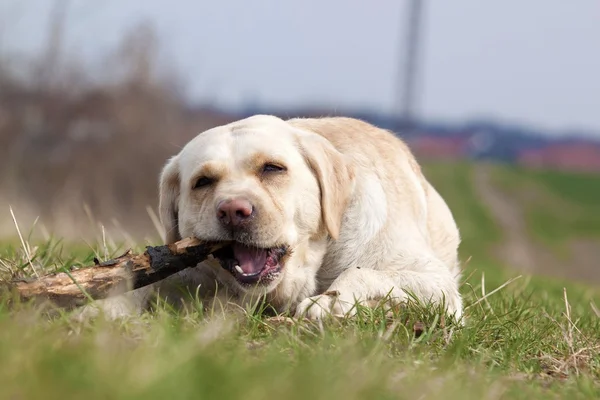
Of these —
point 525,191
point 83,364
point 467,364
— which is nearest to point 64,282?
point 83,364

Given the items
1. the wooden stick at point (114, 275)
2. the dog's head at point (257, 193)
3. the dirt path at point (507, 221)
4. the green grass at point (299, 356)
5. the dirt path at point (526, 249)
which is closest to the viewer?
the green grass at point (299, 356)

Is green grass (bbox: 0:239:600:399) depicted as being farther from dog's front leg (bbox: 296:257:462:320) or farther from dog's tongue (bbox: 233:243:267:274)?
dog's tongue (bbox: 233:243:267:274)

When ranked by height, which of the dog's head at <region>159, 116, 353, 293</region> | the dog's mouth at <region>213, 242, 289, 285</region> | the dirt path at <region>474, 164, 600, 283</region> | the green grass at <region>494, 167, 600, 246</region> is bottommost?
the green grass at <region>494, 167, 600, 246</region>

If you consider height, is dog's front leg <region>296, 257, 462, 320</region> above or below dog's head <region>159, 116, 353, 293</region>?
below

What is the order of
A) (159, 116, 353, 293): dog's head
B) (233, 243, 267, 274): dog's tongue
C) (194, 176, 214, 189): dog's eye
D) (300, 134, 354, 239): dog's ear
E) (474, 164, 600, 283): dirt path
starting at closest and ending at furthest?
1. (159, 116, 353, 293): dog's head
2. (233, 243, 267, 274): dog's tongue
3. (194, 176, 214, 189): dog's eye
4. (300, 134, 354, 239): dog's ear
5. (474, 164, 600, 283): dirt path

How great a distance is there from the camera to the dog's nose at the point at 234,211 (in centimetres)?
379

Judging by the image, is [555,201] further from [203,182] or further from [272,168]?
[203,182]

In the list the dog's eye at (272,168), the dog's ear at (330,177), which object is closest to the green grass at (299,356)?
the dog's ear at (330,177)

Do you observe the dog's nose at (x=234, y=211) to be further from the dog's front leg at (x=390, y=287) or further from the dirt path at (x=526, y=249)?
the dirt path at (x=526, y=249)

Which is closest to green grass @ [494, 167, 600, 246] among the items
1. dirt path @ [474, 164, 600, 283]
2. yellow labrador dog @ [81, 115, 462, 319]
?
dirt path @ [474, 164, 600, 283]

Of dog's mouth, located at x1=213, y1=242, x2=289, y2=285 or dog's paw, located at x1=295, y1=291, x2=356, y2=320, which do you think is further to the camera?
dog's mouth, located at x1=213, y1=242, x2=289, y2=285

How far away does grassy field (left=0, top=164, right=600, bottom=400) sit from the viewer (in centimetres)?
213

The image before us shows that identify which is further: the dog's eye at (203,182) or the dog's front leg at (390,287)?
the dog's eye at (203,182)

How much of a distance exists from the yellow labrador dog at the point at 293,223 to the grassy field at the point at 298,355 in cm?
28
